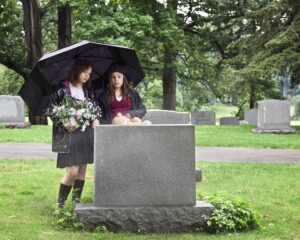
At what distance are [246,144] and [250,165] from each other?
15.9 ft

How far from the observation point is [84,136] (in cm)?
687

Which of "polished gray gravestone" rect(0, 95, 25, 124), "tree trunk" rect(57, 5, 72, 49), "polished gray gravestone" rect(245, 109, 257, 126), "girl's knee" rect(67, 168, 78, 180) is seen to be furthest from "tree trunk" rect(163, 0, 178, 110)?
"girl's knee" rect(67, 168, 78, 180)

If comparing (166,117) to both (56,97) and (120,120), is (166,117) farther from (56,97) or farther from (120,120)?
(56,97)

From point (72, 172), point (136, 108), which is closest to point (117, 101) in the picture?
point (136, 108)

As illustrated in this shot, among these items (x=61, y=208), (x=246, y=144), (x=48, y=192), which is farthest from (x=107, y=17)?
(x=61, y=208)

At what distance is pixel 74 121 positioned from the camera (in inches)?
263

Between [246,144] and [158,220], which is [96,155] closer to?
[158,220]

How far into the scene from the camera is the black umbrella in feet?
22.9

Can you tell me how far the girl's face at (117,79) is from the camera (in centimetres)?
696

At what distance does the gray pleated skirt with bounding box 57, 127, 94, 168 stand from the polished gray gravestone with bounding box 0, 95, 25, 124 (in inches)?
664

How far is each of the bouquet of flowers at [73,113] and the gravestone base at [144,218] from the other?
0.98 meters

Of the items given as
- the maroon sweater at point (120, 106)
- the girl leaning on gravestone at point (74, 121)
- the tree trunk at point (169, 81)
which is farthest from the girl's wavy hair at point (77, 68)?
the tree trunk at point (169, 81)

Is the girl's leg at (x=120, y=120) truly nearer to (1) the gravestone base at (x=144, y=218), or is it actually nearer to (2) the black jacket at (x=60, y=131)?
(2) the black jacket at (x=60, y=131)

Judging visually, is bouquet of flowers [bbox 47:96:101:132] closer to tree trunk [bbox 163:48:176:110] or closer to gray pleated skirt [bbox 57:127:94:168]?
gray pleated skirt [bbox 57:127:94:168]
